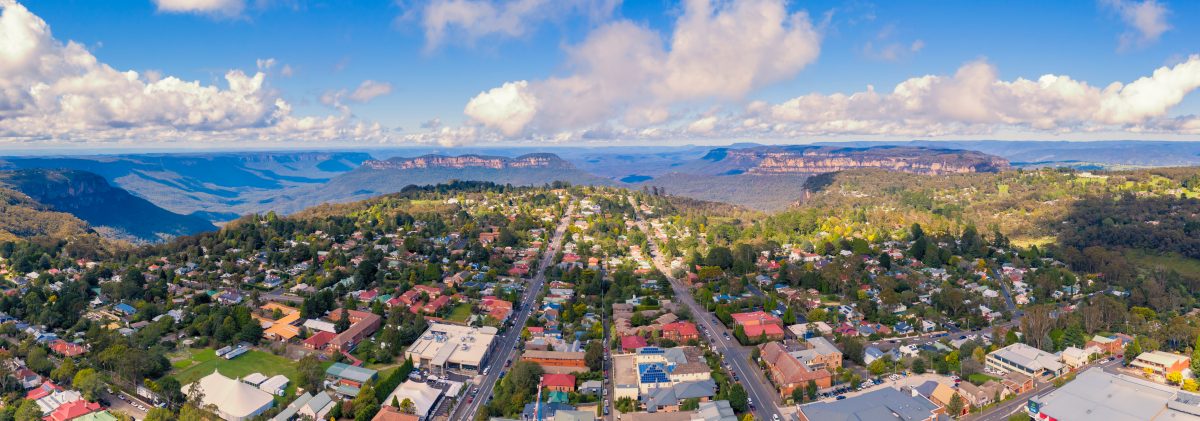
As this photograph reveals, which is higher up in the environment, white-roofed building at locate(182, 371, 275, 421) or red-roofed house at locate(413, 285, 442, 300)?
white-roofed building at locate(182, 371, 275, 421)

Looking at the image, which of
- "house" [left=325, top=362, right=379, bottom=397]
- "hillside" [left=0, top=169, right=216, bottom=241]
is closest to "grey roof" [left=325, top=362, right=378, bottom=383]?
"house" [left=325, top=362, right=379, bottom=397]

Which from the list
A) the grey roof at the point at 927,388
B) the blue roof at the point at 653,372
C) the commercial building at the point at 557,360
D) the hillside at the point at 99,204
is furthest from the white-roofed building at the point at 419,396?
the hillside at the point at 99,204

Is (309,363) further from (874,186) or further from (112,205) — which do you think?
(112,205)

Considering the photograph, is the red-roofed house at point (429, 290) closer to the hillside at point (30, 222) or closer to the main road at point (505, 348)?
the main road at point (505, 348)

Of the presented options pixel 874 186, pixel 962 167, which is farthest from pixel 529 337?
pixel 962 167

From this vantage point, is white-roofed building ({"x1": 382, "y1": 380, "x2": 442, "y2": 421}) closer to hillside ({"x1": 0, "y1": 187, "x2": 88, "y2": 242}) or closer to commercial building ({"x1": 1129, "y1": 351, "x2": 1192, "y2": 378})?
commercial building ({"x1": 1129, "y1": 351, "x2": 1192, "y2": 378})

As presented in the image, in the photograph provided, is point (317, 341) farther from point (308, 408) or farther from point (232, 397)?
point (308, 408)

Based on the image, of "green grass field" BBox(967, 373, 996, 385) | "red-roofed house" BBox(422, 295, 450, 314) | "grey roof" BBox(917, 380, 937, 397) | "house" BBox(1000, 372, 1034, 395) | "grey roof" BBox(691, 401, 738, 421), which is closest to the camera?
"grey roof" BBox(691, 401, 738, 421)
